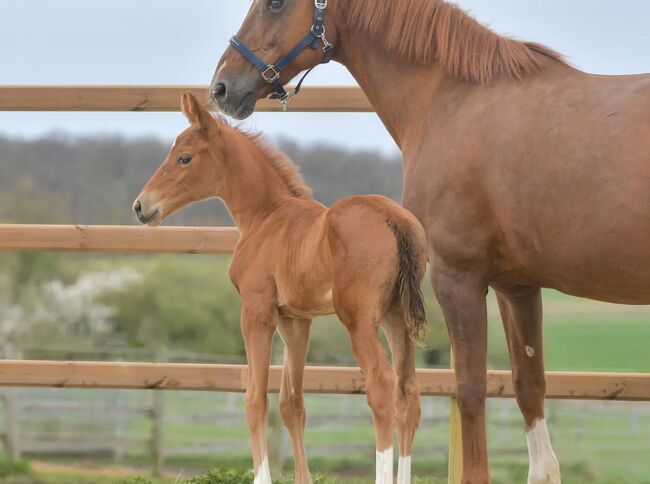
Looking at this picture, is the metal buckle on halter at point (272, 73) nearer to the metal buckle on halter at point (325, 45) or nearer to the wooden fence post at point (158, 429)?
the metal buckle on halter at point (325, 45)

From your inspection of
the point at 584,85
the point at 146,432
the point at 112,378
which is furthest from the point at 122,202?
the point at 584,85

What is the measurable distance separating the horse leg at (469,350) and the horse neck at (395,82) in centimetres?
64

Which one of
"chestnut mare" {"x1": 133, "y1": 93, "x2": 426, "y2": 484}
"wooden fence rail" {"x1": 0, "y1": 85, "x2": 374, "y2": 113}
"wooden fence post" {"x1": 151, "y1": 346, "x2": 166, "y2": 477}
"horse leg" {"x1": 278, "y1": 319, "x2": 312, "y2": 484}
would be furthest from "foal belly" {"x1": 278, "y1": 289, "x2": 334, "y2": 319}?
"wooden fence post" {"x1": 151, "y1": 346, "x2": 166, "y2": 477}

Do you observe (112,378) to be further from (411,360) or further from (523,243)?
(523,243)

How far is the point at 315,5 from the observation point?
404cm

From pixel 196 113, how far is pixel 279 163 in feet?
1.45

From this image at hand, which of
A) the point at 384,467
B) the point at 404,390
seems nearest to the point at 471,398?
the point at 404,390

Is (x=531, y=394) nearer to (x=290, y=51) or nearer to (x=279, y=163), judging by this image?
(x=279, y=163)

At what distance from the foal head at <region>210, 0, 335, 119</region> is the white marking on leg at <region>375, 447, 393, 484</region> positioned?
142cm

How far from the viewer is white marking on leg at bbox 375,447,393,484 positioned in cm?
345

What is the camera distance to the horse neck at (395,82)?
4051 mm

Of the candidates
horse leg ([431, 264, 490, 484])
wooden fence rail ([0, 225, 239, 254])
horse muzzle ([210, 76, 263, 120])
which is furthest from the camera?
wooden fence rail ([0, 225, 239, 254])

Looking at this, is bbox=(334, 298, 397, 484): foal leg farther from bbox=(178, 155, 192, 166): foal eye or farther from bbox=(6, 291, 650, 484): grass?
bbox=(6, 291, 650, 484): grass

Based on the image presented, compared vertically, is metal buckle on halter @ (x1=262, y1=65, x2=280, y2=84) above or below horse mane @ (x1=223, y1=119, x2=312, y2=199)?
above
